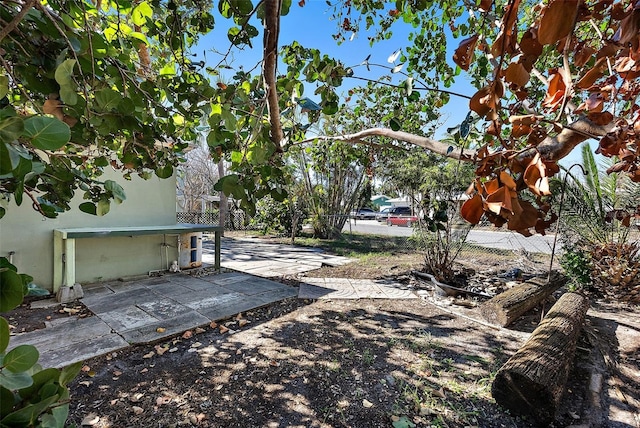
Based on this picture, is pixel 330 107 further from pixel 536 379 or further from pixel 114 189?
pixel 536 379

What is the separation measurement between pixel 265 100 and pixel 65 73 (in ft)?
1.94

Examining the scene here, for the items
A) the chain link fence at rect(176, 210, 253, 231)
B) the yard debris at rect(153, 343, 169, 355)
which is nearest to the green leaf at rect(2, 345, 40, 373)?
the yard debris at rect(153, 343, 169, 355)

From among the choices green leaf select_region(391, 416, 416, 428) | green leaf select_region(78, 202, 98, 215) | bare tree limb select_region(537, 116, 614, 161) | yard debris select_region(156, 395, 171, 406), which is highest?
bare tree limb select_region(537, 116, 614, 161)

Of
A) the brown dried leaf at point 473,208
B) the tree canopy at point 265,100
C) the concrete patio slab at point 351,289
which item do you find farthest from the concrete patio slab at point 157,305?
the brown dried leaf at point 473,208

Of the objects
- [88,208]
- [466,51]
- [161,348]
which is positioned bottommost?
[161,348]

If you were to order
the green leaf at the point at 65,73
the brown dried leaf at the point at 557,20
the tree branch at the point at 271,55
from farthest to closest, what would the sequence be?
the tree branch at the point at 271,55 < the green leaf at the point at 65,73 < the brown dried leaf at the point at 557,20

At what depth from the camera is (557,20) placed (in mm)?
365

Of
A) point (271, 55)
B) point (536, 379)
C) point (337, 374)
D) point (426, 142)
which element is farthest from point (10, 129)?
point (536, 379)

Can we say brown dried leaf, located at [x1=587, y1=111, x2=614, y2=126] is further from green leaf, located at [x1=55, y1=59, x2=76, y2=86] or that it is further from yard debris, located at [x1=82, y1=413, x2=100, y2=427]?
yard debris, located at [x1=82, y1=413, x2=100, y2=427]

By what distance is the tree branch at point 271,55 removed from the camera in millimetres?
963

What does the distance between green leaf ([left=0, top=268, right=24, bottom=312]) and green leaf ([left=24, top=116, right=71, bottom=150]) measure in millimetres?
240

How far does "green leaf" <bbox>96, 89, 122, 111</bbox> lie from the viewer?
3.28 ft

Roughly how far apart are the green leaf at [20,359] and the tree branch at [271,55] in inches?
35.5

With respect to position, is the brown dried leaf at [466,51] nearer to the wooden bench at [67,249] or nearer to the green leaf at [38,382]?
the green leaf at [38,382]
